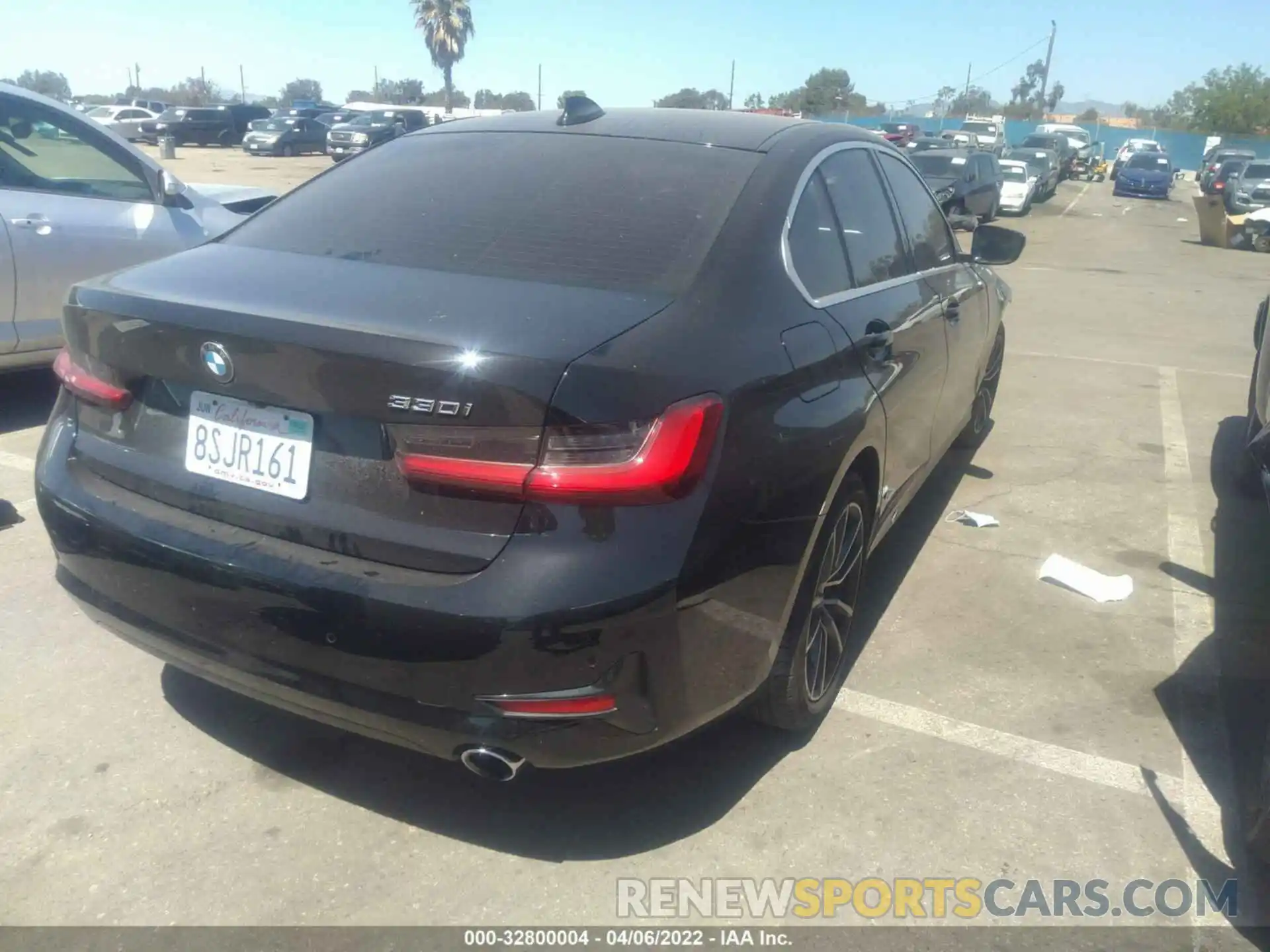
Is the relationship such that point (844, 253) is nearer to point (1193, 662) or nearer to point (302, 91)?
point (1193, 662)

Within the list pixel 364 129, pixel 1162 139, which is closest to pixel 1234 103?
pixel 1162 139

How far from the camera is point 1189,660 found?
12.6 ft

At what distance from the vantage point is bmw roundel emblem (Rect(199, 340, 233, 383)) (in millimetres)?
2379

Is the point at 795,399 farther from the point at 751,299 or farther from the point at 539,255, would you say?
the point at 539,255

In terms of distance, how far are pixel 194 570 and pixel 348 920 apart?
856 mm

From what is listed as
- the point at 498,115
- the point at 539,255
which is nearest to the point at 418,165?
the point at 498,115

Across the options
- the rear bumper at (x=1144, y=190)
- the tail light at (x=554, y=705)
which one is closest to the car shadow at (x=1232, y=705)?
the tail light at (x=554, y=705)

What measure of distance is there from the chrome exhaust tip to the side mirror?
11.6 ft

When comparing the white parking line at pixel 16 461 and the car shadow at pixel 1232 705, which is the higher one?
the white parking line at pixel 16 461

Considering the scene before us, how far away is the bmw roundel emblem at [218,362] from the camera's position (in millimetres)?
2379

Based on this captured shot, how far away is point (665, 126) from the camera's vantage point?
137 inches

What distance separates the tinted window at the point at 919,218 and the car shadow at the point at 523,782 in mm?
2021

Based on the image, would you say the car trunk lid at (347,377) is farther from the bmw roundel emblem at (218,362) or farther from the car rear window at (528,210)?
the car rear window at (528,210)

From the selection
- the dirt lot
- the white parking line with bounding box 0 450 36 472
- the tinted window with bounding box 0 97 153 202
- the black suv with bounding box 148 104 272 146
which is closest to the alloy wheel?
the white parking line with bounding box 0 450 36 472
